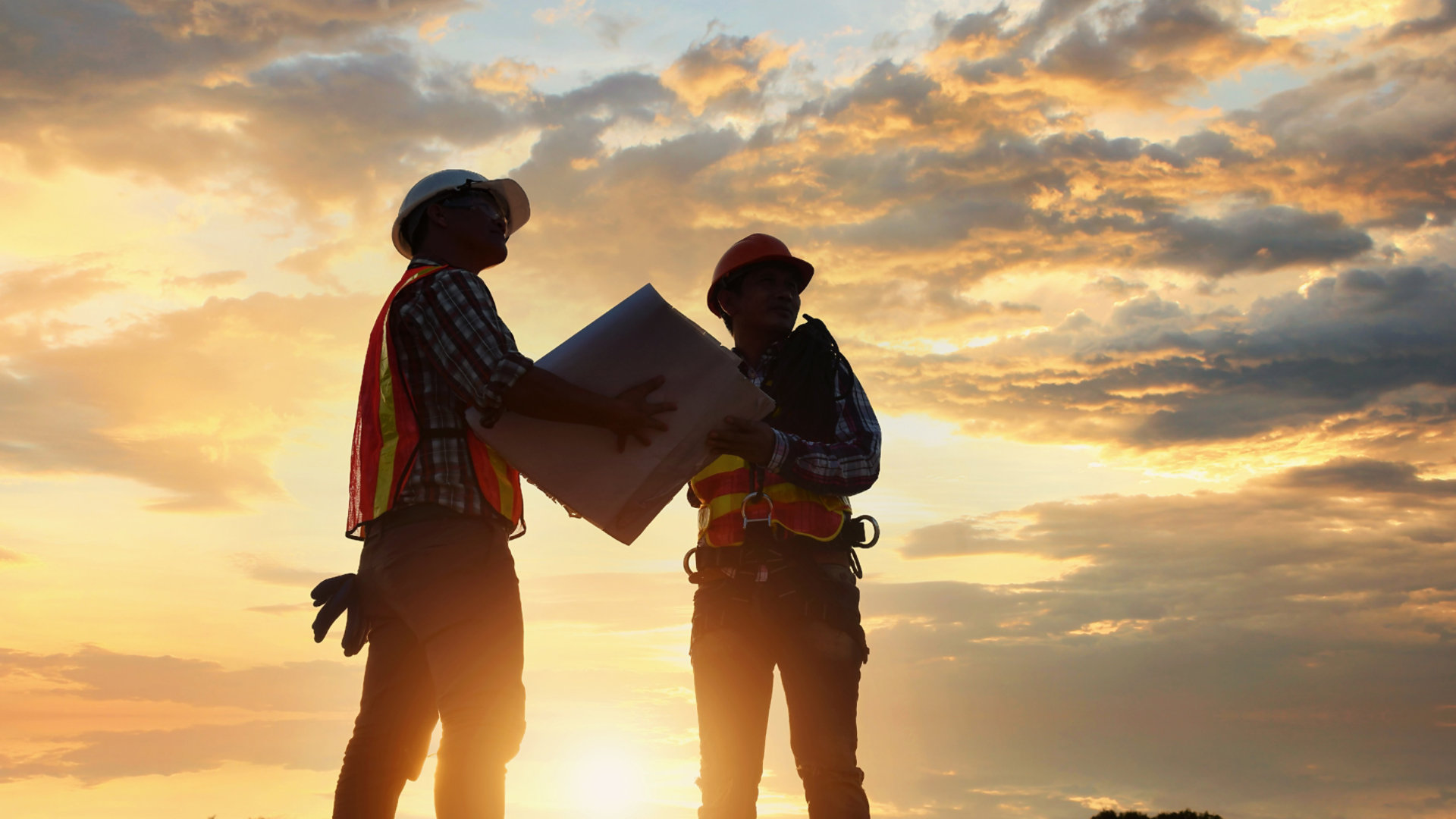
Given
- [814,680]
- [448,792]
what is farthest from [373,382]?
[814,680]

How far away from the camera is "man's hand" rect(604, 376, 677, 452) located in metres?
4.99

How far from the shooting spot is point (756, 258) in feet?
21.2

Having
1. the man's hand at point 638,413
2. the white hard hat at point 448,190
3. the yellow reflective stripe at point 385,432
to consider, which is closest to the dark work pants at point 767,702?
the man's hand at point 638,413

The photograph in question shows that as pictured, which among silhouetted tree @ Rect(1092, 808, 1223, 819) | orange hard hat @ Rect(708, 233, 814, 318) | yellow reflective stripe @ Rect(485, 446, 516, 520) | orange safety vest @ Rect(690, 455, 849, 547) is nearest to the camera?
yellow reflective stripe @ Rect(485, 446, 516, 520)

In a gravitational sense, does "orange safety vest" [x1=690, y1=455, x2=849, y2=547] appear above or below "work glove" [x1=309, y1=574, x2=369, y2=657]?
above

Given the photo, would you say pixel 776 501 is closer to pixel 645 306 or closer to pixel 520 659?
pixel 645 306

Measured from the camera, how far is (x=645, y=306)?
5.11m

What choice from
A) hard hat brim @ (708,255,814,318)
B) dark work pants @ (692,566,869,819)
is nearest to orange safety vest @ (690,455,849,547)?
dark work pants @ (692,566,869,819)

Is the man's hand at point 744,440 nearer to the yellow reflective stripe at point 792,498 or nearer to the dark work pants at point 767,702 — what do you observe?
the yellow reflective stripe at point 792,498

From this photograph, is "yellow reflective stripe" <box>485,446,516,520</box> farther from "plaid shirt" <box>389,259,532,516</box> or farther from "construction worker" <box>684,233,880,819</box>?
"construction worker" <box>684,233,880,819</box>

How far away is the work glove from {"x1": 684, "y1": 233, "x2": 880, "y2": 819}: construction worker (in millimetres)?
1711

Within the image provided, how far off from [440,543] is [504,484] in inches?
17.5

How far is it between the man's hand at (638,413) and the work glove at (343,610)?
130 centimetres

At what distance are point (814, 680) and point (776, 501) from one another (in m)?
0.94
